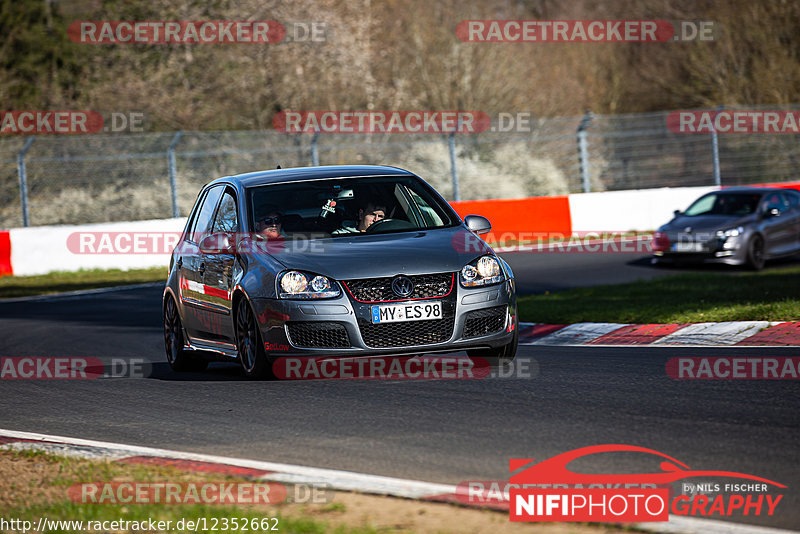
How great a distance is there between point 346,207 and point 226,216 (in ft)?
3.59

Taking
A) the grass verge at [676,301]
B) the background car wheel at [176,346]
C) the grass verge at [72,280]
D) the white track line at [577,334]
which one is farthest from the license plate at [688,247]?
the background car wheel at [176,346]

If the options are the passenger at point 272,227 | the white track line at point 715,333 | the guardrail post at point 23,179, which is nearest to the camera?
the passenger at point 272,227

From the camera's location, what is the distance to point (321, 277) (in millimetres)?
8570

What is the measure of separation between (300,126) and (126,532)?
33.6 m

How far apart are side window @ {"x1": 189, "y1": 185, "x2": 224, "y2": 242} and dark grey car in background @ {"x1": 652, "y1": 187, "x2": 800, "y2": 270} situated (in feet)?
37.5

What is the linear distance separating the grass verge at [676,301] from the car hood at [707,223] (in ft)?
7.92

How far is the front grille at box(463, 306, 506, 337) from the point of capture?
8680mm

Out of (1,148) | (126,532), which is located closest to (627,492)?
(126,532)

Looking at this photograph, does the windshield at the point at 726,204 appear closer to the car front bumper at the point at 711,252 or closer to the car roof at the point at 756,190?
the car roof at the point at 756,190

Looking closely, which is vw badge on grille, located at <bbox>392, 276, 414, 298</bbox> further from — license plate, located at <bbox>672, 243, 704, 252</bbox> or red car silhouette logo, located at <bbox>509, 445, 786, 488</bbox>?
license plate, located at <bbox>672, 243, 704, 252</bbox>

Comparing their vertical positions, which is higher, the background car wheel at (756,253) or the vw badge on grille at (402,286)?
the vw badge on grille at (402,286)

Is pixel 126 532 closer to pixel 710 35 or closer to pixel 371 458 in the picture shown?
pixel 371 458

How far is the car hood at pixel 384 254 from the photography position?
337 inches

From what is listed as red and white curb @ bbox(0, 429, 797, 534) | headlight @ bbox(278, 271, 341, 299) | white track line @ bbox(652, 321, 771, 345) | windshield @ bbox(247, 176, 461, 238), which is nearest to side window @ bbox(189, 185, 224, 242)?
windshield @ bbox(247, 176, 461, 238)
